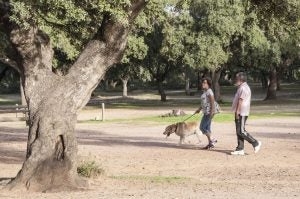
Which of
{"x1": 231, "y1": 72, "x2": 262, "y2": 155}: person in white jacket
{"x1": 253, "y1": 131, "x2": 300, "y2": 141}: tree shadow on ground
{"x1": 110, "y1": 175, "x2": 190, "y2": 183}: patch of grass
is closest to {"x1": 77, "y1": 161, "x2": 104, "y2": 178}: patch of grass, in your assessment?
{"x1": 110, "y1": 175, "x2": 190, "y2": 183}: patch of grass

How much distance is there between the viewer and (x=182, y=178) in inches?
440

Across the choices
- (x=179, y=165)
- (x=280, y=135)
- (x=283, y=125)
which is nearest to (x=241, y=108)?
(x=179, y=165)

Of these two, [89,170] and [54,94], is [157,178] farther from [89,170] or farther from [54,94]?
[54,94]

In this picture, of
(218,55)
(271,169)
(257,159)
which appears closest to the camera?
(271,169)

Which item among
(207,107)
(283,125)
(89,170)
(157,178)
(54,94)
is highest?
(54,94)

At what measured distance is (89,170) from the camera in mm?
11008

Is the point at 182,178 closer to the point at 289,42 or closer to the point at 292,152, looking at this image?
the point at 292,152

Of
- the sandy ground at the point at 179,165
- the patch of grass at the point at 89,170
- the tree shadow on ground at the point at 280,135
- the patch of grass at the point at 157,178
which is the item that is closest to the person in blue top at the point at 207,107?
the sandy ground at the point at 179,165

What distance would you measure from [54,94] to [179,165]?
410 centimetres

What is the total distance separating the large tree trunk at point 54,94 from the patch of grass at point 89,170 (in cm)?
89

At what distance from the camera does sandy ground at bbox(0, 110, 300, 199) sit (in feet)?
31.2

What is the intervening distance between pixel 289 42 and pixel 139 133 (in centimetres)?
2623

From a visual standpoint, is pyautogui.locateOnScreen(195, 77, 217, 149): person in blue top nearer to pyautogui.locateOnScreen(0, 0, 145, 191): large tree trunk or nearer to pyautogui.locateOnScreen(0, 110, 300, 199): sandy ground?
pyautogui.locateOnScreen(0, 110, 300, 199): sandy ground

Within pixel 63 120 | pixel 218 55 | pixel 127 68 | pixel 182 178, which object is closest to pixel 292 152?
pixel 182 178
